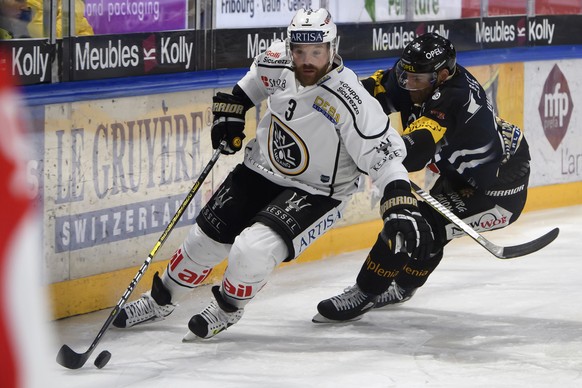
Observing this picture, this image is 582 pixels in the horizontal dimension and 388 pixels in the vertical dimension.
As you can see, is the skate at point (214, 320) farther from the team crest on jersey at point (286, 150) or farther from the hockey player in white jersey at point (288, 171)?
the team crest on jersey at point (286, 150)

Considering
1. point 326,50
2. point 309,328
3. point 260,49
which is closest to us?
point 326,50

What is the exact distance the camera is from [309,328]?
13.1 ft

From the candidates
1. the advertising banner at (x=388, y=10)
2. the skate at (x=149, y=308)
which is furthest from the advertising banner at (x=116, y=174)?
the advertising banner at (x=388, y=10)

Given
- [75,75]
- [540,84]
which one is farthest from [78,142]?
[540,84]

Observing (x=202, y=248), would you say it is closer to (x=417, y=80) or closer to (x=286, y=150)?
(x=286, y=150)

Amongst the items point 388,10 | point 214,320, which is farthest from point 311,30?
point 388,10

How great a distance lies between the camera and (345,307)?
4.02m

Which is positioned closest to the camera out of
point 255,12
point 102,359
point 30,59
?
point 102,359

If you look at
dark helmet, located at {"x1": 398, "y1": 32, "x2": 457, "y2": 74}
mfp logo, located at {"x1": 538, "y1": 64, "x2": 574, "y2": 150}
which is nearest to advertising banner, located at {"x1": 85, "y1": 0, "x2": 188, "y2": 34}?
dark helmet, located at {"x1": 398, "y1": 32, "x2": 457, "y2": 74}

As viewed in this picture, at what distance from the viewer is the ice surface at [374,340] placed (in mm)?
3301

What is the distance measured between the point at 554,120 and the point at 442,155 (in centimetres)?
288

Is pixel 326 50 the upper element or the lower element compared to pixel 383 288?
upper

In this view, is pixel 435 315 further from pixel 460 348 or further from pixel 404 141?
pixel 404 141

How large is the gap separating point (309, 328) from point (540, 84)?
10.3 feet
